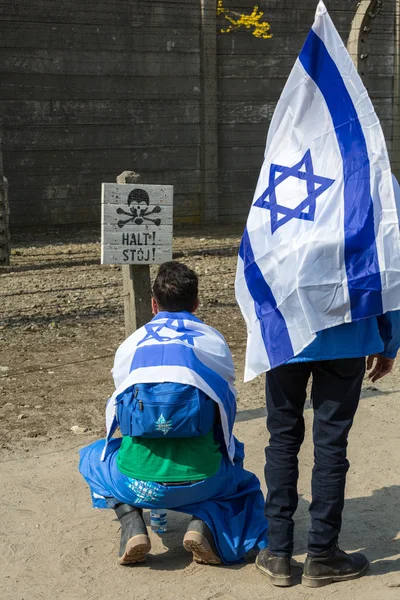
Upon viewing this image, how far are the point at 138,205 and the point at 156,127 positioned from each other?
8155 mm

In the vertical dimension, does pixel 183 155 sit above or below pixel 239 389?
above

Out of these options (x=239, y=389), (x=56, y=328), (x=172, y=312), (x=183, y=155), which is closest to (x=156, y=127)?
(x=183, y=155)

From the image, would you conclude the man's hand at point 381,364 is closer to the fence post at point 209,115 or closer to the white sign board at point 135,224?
the white sign board at point 135,224

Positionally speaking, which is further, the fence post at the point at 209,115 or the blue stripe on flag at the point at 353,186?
the fence post at the point at 209,115

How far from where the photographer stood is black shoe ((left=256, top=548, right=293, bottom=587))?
329cm

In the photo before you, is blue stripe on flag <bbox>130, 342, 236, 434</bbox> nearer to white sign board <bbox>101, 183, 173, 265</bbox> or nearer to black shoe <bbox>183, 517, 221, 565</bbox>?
black shoe <bbox>183, 517, 221, 565</bbox>

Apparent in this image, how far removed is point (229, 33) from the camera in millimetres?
13148

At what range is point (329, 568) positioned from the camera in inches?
Answer: 130

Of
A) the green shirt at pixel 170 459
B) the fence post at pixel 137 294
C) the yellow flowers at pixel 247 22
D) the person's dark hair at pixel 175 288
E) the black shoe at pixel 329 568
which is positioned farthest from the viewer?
the yellow flowers at pixel 247 22

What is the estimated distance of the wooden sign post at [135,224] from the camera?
15.8ft

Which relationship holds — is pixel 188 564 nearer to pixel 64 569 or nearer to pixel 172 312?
pixel 64 569

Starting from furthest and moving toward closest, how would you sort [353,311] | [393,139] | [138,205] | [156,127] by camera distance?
1. [393,139]
2. [156,127]
3. [138,205]
4. [353,311]

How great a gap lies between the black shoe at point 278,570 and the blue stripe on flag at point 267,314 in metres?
0.75

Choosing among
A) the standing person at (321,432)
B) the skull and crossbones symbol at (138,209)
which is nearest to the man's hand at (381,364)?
the standing person at (321,432)
